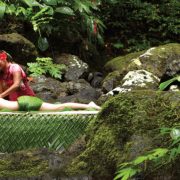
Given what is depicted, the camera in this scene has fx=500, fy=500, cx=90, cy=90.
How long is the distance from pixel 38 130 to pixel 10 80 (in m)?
1.82

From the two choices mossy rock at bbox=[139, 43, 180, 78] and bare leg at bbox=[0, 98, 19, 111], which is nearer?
bare leg at bbox=[0, 98, 19, 111]

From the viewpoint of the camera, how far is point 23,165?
2.28 meters

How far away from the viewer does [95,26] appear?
1044 cm

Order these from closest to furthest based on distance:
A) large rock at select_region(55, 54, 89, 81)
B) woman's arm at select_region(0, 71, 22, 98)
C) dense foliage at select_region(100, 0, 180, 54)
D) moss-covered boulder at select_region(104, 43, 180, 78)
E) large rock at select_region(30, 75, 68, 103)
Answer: woman's arm at select_region(0, 71, 22, 98) → large rock at select_region(30, 75, 68, 103) → moss-covered boulder at select_region(104, 43, 180, 78) → large rock at select_region(55, 54, 89, 81) → dense foliage at select_region(100, 0, 180, 54)

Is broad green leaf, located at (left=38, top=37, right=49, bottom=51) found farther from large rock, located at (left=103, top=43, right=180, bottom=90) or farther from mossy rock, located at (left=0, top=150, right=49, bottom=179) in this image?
mossy rock, located at (left=0, top=150, right=49, bottom=179)

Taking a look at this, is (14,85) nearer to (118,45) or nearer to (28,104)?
(28,104)

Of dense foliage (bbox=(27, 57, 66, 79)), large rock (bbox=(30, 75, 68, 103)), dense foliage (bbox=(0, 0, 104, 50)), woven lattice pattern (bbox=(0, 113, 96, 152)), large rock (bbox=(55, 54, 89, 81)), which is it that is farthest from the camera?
dense foliage (bbox=(0, 0, 104, 50))

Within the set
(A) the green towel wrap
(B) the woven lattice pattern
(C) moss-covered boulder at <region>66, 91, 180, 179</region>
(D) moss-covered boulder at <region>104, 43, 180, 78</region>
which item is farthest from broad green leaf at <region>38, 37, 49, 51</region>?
(C) moss-covered boulder at <region>66, 91, 180, 179</region>

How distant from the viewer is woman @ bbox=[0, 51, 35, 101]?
16.1 ft

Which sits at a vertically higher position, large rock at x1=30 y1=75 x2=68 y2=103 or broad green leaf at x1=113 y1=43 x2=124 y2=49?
large rock at x1=30 y1=75 x2=68 y2=103

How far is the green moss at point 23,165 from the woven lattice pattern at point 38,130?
38.5 inches

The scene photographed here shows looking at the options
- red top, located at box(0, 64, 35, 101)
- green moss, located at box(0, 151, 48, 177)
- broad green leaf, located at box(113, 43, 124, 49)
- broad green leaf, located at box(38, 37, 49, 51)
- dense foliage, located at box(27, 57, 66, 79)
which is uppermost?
green moss, located at box(0, 151, 48, 177)

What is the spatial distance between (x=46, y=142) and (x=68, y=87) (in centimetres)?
530

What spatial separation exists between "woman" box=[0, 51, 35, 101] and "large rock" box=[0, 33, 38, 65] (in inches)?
169
